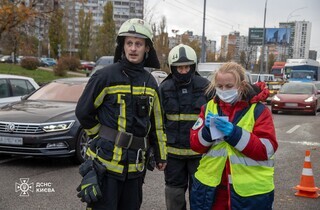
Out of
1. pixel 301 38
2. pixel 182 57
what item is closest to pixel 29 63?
pixel 182 57

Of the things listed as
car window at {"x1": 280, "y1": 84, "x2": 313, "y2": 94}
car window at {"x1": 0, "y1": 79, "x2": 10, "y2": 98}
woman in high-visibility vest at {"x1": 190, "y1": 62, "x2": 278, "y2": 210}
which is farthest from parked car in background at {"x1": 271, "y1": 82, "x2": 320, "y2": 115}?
woman in high-visibility vest at {"x1": 190, "y1": 62, "x2": 278, "y2": 210}

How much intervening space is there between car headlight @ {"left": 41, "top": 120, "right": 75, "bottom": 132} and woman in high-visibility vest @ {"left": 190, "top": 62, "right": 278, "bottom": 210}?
14.2 ft

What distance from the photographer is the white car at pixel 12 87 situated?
10398 mm

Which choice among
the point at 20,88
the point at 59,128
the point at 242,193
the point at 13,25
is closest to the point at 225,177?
the point at 242,193

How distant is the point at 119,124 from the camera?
10.5 feet

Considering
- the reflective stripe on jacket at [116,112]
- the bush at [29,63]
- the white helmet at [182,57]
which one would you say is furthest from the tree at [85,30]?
the reflective stripe on jacket at [116,112]

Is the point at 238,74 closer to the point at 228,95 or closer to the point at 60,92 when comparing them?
the point at 228,95

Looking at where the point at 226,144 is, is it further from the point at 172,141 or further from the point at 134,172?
the point at 172,141

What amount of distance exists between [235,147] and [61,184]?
3934 mm

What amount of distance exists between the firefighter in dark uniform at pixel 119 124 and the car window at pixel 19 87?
8045mm

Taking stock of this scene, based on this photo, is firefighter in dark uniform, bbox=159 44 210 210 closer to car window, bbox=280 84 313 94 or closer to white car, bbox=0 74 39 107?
white car, bbox=0 74 39 107

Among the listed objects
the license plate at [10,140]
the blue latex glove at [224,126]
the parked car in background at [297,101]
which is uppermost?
the blue latex glove at [224,126]

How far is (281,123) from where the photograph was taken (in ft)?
50.8

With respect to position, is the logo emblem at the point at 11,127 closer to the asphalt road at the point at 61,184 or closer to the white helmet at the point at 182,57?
the asphalt road at the point at 61,184
